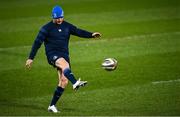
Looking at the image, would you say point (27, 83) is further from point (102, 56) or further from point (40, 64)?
point (102, 56)

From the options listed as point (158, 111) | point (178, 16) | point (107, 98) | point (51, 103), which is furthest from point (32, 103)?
point (178, 16)

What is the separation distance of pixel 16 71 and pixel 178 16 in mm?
8490

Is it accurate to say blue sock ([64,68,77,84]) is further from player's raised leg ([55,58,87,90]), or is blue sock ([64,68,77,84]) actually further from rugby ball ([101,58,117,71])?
rugby ball ([101,58,117,71])

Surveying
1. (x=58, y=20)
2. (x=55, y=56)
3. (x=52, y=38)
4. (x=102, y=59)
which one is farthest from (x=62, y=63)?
(x=102, y=59)

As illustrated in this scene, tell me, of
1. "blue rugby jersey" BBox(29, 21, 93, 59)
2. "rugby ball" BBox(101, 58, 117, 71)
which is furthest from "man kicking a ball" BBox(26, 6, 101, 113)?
"rugby ball" BBox(101, 58, 117, 71)

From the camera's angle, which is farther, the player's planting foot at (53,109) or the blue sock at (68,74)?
the player's planting foot at (53,109)

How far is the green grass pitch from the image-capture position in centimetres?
1191

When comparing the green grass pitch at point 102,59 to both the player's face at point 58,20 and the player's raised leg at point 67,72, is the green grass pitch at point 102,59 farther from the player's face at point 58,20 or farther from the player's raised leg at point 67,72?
the player's face at point 58,20

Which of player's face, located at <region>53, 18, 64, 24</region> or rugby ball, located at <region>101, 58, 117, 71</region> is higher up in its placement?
player's face, located at <region>53, 18, 64, 24</region>

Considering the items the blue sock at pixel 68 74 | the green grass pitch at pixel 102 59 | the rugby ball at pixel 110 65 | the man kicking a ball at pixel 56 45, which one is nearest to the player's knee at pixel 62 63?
the man kicking a ball at pixel 56 45

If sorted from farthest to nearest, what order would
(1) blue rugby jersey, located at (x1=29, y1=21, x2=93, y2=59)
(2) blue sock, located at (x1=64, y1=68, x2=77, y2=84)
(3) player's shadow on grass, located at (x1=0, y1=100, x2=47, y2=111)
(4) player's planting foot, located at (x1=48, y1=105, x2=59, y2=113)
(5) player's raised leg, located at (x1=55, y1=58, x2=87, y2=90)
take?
(3) player's shadow on grass, located at (x1=0, y1=100, x2=47, y2=111), (1) blue rugby jersey, located at (x1=29, y1=21, x2=93, y2=59), (4) player's planting foot, located at (x1=48, y1=105, x2=59, y2=113), (2) blue sock, located at (x1=64, y1=68, x2=77, y2=84), (5) player's raised leg, located at (x1=55, y1=58, x2=87, y2=90)

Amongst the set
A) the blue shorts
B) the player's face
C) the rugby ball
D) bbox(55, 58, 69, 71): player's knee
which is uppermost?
the player's face

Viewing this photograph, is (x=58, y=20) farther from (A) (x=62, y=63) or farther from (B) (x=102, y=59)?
(B) (x=102, y=59)

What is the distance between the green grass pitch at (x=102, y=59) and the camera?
11914mm
